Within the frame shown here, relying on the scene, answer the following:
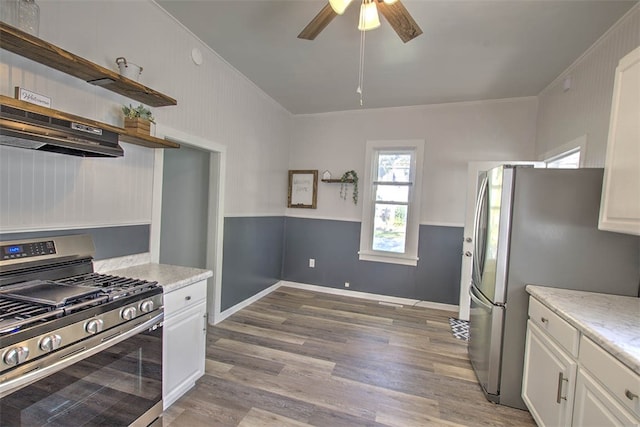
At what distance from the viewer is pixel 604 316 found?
1470mm

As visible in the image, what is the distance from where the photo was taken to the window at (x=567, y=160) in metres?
2.76

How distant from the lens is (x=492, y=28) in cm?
227

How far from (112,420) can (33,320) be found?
0.69 meters

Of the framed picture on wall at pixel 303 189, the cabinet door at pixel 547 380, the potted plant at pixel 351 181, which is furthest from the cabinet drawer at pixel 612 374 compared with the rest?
the framed picture on wall at pixel 303 189

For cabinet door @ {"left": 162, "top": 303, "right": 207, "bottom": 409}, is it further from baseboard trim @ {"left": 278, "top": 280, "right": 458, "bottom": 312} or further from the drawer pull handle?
baseboard trim @ {"left": 278, "top": 280, "right": 458, "bottom": 312}

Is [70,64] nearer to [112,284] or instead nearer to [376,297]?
[112,284]

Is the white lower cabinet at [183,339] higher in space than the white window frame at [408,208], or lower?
lower

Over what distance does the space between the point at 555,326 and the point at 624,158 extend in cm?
100

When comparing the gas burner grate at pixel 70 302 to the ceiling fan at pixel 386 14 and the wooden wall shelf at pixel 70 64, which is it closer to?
the wooden wall shelf at pixel 70 64

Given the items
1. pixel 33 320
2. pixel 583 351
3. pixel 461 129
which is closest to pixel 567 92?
pixel 461 129

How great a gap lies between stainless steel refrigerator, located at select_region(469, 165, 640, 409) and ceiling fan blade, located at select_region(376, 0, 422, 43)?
3.75 feet

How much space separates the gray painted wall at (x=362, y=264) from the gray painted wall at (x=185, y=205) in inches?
60.8

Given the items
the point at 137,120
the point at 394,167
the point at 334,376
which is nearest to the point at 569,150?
the point at 394,167

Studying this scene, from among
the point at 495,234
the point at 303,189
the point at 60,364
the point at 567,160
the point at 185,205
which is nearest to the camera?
the point at 60,364
